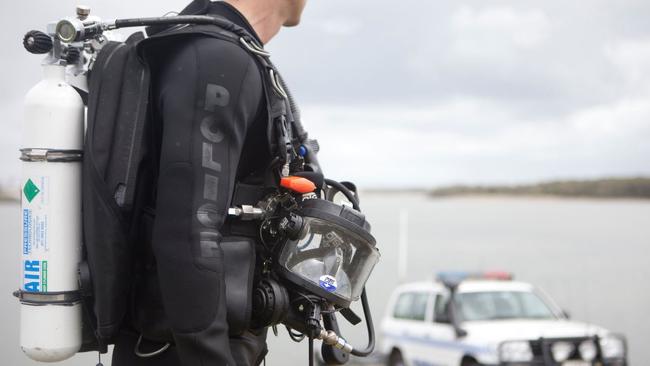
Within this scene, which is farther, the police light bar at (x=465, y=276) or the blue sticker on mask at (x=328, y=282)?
the police light bar at (x=465, y=276)

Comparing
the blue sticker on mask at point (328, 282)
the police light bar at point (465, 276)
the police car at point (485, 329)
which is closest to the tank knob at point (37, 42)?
the blue sticker on mask at point (328, 282)

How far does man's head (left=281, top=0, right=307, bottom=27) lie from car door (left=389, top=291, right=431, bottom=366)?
10.8 meters

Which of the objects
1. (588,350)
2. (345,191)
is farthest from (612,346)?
(345,191)

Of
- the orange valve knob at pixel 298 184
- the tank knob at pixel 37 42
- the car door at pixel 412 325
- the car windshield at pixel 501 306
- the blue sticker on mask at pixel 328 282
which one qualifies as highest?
the tank knob at pixel 37 42

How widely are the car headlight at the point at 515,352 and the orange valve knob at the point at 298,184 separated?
9229 millimetres

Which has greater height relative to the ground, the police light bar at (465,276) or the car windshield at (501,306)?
the police light bar at (465,276)

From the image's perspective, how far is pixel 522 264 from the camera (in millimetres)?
70188

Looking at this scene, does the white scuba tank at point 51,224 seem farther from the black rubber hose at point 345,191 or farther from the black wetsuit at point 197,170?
the black rubber hose at point 345,191

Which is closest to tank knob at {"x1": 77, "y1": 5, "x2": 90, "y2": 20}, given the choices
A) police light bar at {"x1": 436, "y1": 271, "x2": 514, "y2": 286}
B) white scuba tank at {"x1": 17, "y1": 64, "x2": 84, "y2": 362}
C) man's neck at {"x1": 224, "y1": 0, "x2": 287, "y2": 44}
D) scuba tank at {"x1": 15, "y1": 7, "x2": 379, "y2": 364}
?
scuba tank at {"x1": 15, "y1": 7, "x2": 379, "y2": 364}

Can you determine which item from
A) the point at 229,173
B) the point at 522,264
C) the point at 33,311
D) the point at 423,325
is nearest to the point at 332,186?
the point at 229,173

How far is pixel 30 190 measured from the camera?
8.76ft

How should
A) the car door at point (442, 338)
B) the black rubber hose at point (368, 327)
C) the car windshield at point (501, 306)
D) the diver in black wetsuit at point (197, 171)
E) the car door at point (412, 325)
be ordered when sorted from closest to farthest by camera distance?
the diver in black wetsuit at point (197, 171), the black rubber hose at point (368, 327), the car door at point (442, 338), the car windshield at point (501, 306), the car door at point (412, 325)

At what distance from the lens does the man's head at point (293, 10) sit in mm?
2922

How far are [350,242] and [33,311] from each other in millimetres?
887
